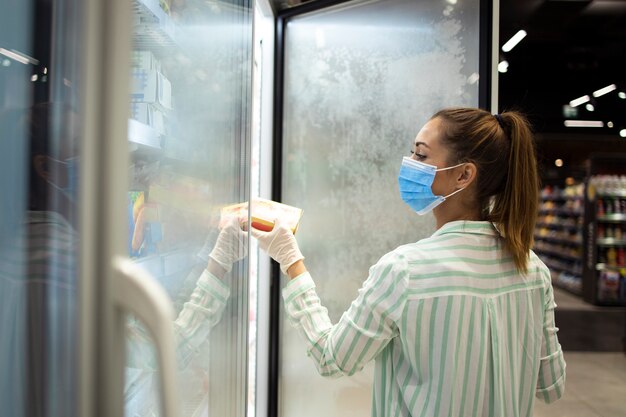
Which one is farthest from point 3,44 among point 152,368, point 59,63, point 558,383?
point 558,383

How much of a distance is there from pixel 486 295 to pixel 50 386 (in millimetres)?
944

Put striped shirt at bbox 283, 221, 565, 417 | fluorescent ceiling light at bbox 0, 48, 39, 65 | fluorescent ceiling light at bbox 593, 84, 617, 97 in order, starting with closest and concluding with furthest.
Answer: fluorescent ceiling light at bbox 0, 48, 39, 65 → striped shirt at bbox 283, 221, 565, 417 → fluorescent ceiling light at bbox 593, 84, 617, 97

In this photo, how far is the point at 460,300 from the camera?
3.56 ft

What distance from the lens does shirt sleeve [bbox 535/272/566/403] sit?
127cm

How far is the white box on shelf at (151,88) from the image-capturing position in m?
0.66

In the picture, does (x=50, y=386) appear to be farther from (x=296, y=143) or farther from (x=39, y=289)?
(x=296, y=143)

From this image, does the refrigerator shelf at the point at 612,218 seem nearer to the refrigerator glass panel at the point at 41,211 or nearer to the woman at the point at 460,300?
the woman at the point at 460,300

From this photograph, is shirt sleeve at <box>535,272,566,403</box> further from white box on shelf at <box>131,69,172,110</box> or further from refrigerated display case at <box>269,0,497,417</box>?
white box on shelf at <box>131,69,172,110</box>

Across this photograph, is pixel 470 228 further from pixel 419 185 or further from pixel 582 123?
pixel 582 123

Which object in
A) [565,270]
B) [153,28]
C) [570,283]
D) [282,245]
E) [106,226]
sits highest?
[153,28]

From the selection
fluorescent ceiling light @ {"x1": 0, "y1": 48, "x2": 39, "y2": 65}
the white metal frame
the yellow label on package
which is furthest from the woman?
fluorescent ceiling light @ {"x1": 0, "y1": 48, "x2": 39, "y2": 65}

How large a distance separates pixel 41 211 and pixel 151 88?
1.14ft

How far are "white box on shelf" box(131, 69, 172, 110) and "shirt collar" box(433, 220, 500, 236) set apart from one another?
738 mm

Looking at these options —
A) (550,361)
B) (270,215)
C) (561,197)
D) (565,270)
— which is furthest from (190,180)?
(561,197)
